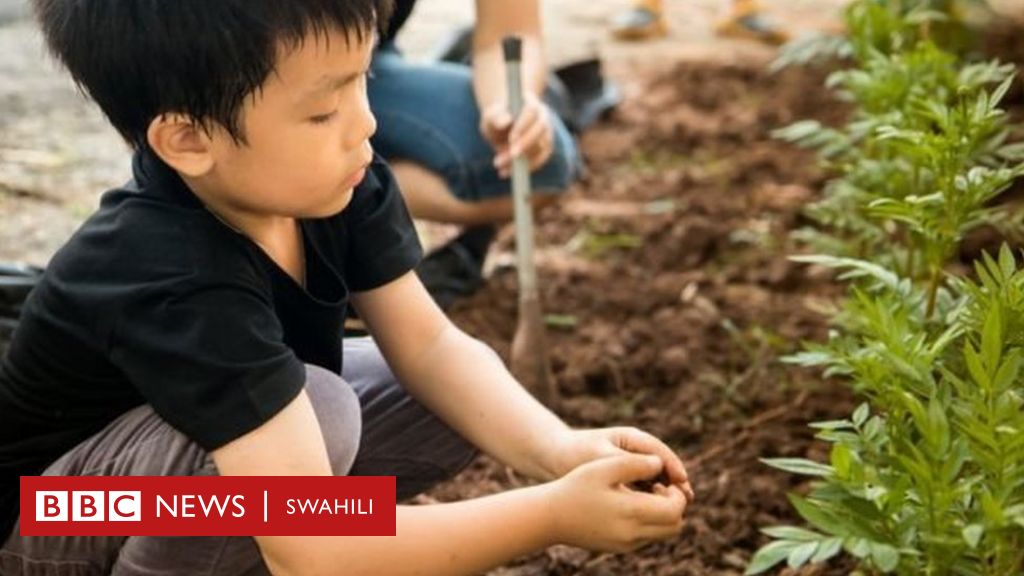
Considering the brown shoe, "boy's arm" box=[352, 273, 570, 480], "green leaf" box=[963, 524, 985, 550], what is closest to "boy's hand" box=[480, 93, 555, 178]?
"boy's arm" box=[352, 273, 570, 480]

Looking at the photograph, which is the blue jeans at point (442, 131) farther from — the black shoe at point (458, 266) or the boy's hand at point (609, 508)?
the boy's hand at point (609, 508)

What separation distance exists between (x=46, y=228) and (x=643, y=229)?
1.41m

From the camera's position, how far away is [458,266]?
335cm

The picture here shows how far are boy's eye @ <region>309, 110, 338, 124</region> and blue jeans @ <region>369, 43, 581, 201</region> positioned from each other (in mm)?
1330

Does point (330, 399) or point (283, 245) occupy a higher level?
point (283, 245)

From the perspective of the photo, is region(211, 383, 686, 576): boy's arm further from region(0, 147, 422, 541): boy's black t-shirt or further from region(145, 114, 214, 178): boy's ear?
region(145, 114, 214, 178): boy's ear

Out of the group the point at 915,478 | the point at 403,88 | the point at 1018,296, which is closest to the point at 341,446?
the point at 915,478

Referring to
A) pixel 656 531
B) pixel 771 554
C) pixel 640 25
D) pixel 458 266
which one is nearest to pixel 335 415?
pixel 656 531

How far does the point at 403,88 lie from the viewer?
3180mm

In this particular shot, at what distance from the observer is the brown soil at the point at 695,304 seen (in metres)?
2.51

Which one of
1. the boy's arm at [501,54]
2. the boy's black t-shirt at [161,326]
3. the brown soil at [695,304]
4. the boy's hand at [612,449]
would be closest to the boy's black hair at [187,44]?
the boy's black t-shirt at [161,326]

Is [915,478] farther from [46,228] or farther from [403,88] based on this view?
[46,228]

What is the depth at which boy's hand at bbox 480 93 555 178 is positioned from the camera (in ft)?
9.01

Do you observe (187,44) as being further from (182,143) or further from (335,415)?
(335,415)
